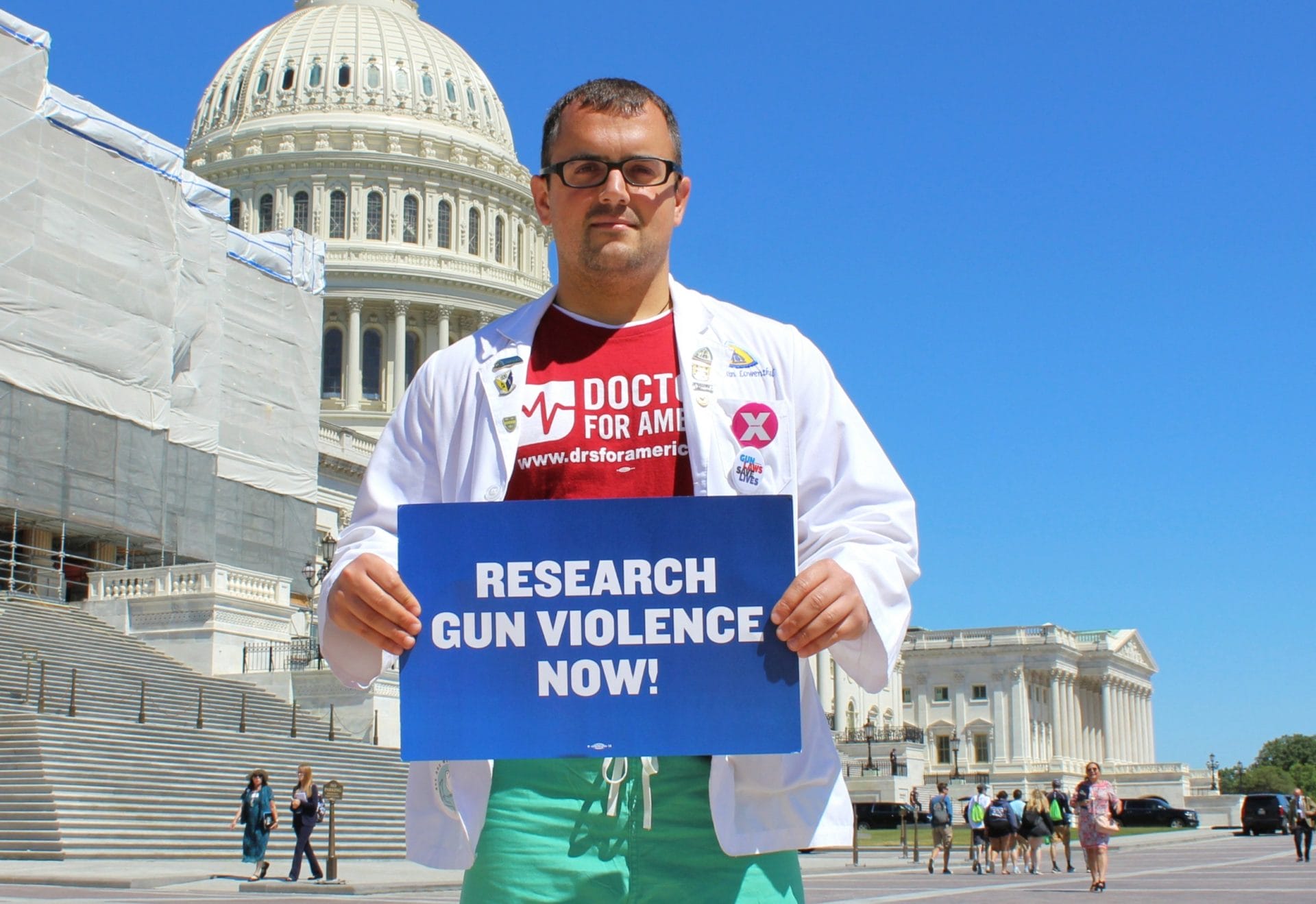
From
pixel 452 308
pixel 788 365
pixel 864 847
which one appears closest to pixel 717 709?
pixel 788 365

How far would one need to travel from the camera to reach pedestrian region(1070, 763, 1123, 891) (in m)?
20.1

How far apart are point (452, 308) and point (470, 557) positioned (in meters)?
85.2

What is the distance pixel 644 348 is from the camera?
3.81m

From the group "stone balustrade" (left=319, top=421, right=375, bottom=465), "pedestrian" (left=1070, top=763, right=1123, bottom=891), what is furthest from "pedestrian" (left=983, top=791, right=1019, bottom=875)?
"stone balustrade" (left=319, top=421, right=375, bottom=465)

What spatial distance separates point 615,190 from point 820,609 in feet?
3.35

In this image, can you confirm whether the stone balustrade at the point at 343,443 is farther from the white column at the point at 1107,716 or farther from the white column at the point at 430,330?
the white column at the point at 1107,716

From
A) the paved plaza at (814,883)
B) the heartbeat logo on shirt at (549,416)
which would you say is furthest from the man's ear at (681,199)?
the paved plaza at (814,883)

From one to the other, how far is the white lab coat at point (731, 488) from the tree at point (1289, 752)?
527ft

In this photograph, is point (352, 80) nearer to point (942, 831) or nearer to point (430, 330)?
point (430, 330)

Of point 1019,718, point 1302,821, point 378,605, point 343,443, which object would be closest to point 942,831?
point 1302,821

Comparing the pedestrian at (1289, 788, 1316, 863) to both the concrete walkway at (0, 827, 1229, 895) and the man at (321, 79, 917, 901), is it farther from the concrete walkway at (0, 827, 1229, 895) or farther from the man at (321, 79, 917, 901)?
the man at (321, 79, 917, 901)

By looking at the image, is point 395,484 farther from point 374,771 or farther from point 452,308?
point 452,308

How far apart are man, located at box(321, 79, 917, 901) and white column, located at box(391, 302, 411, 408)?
83.0 metres

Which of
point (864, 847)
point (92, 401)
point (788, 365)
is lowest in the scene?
point (864, 847)
